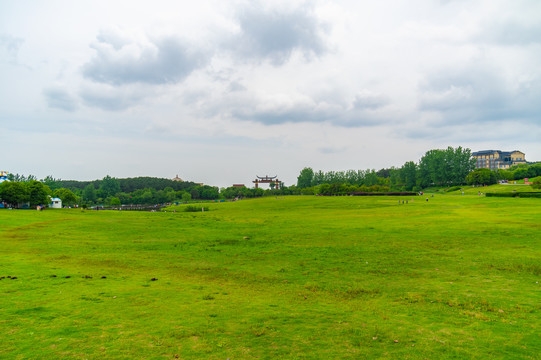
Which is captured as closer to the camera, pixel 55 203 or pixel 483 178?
pixel 55 203

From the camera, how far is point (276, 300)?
13742mm

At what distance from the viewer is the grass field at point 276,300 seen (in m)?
9.02

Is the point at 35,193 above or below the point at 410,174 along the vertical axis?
below

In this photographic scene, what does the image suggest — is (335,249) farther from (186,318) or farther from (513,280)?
(186,318)

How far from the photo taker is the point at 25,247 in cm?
2650

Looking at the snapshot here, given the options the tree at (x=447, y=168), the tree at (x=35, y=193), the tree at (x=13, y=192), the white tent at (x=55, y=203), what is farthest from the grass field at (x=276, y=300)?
the tree at (x=447, y=168)

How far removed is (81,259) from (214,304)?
48.0 feet

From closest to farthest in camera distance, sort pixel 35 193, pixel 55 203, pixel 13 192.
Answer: pixel 13 192 → pixel 35 193 → pixel 55 203

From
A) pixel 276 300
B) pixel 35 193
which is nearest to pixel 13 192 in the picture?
pixel 35 193

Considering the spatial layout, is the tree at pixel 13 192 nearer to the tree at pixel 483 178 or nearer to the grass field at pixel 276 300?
the grass field at pixel 276 300

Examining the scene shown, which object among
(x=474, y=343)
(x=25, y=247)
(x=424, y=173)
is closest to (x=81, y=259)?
(x=25, y=247)

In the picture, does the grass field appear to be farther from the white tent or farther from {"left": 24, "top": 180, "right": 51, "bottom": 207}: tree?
the white tent

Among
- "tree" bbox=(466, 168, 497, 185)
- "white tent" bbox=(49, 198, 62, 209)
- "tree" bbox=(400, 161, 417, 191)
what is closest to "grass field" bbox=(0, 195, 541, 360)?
"white tent" bbox=(49, 198, 62, 209)

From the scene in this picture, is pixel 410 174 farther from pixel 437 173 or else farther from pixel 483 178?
pixel 483 178
